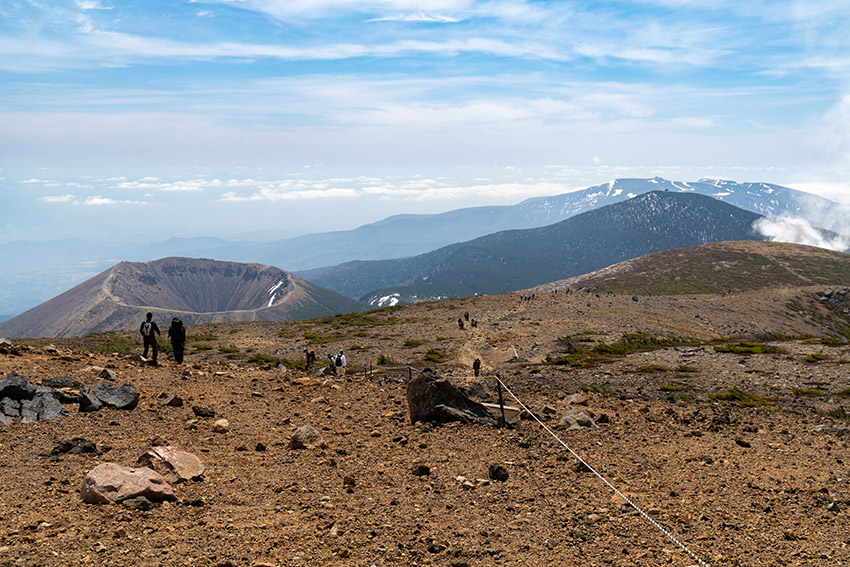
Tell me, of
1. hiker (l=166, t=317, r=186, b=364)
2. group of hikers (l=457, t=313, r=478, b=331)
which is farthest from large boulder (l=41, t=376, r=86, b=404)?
group of hikers (l=457, t=313, r=478, b=331)

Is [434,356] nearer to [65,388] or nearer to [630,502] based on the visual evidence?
[65,388]

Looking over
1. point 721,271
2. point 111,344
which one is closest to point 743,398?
point 111,344

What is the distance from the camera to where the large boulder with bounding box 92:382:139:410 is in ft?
52.2

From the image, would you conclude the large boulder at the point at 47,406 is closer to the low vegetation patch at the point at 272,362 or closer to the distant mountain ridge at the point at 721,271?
the low vegetation patch at the point at 272,362

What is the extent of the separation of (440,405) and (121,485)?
9.00 m

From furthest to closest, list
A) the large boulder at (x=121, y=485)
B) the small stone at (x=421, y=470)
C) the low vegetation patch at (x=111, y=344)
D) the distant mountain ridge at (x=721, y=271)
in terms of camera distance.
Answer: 1. the distant mountain ridge at (x=721, y=271)
2. the low vegetation patch at (x=111, y=344)
3. the small stone at (x=421, y=470)
4. the large boulder at (x=121, y=485)

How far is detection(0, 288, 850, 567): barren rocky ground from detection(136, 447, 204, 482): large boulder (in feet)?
1.00

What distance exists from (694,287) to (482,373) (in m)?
127

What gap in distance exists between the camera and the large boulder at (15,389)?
15.0m

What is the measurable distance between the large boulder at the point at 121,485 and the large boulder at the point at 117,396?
598 cm

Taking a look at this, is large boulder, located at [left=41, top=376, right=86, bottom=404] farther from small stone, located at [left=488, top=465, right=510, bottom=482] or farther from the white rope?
the white rope

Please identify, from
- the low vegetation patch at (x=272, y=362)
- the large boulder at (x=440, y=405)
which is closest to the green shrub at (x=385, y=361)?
the low vegetation patch at (x=272, y=362)

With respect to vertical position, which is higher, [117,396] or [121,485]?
[117,396]

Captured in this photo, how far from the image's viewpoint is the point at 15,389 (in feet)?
49.7
